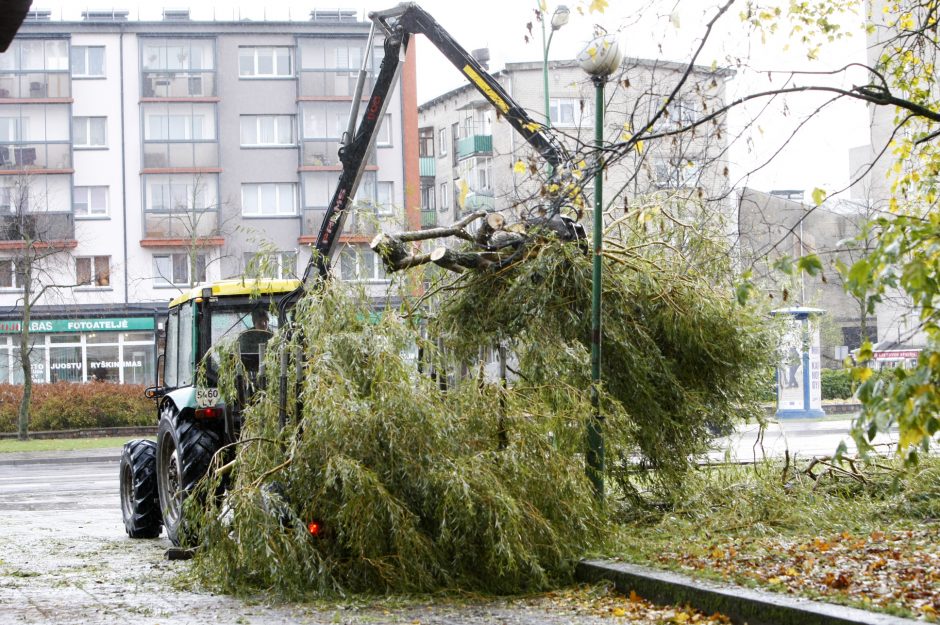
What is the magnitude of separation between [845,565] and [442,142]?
2360 inches

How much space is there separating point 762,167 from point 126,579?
5.94 m

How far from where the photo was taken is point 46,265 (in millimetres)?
46469

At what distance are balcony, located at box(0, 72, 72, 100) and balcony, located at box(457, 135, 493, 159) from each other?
1886cm

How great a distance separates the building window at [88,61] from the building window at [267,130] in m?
6.35

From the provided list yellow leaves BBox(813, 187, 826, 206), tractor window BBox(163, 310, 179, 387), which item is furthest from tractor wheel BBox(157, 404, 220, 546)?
yellow leaves BBox(813, 187, 826, 206)

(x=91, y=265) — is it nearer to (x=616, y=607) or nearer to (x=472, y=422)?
(x=472, y=422)

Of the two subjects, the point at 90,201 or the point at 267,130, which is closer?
the point at 90,201

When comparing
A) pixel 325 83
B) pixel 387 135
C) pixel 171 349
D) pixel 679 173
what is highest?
pixel 325 83

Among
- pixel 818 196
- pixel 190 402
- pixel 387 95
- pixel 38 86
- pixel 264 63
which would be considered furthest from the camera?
pixel 264 63

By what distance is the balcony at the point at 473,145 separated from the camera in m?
58.9

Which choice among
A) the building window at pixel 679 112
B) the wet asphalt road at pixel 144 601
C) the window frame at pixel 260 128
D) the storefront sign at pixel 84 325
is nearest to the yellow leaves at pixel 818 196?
the building window at pixel 679 112

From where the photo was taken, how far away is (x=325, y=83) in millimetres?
51344

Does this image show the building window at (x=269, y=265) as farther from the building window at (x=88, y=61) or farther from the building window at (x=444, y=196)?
the building window at (x=444, y=196)

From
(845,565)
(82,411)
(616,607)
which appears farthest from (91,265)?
(845,565)
